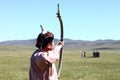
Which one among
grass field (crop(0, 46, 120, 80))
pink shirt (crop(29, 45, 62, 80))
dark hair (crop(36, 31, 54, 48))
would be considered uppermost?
dark hair (crop(36, 31, 54, 48))

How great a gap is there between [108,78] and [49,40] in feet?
58.5

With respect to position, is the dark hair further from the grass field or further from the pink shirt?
the grass field

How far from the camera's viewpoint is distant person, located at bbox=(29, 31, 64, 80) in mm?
5734

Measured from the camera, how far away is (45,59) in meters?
5.70

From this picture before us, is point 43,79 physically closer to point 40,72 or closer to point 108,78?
point 40,72

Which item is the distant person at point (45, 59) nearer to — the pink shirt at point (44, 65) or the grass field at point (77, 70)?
the pink shirt at point (44, 65)

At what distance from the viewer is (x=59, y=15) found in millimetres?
6270

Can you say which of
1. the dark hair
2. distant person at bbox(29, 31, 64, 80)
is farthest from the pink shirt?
the dark hair

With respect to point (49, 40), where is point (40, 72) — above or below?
below

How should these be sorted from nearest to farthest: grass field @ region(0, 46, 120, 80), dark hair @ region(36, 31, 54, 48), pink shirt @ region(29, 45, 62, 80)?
pink shirt @ region(29, 45, 62, 80) < dark hair @ region(36, 31, 54, 48) < grass field @ region(0, 46, 120, 80)

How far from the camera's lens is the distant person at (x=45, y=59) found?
18.8ft

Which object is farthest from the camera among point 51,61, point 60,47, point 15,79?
point 15,79

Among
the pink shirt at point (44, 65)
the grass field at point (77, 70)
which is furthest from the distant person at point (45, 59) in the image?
the grass field at point (77, 70)

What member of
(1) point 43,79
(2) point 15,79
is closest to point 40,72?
(1) point 43,79
